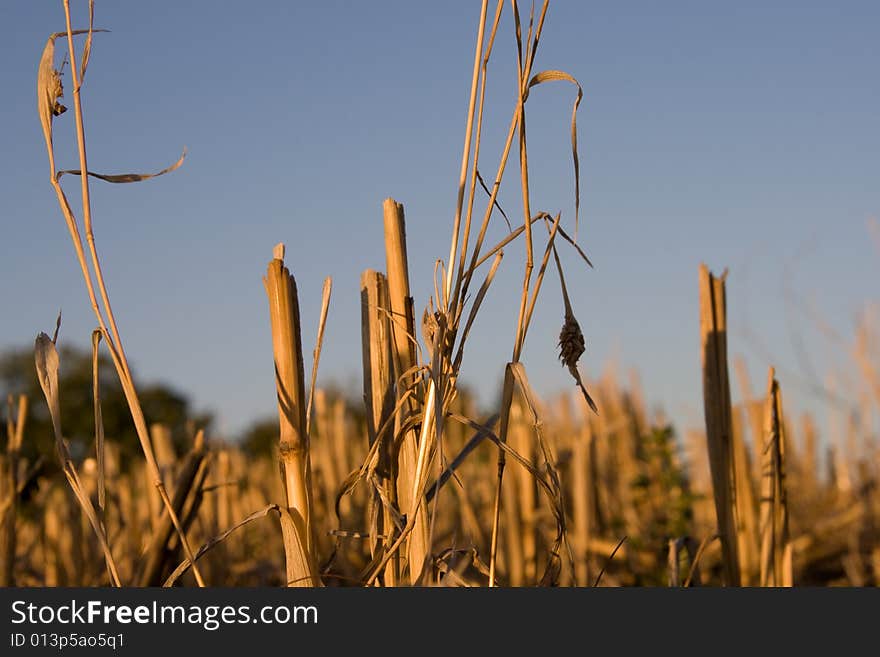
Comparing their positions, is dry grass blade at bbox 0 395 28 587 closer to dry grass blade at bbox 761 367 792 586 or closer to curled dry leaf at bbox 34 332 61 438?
curled dry leaf at bbox 34 332 61 438

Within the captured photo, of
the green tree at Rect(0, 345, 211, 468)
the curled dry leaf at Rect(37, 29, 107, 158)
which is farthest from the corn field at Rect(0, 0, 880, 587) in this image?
the green tree at Rect(0, 345, 211, 468)

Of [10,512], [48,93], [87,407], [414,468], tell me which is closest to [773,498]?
[414,468]

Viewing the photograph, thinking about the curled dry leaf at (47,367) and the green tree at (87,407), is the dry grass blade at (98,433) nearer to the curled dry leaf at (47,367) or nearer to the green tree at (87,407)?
the curled dry leaf at (47,367)

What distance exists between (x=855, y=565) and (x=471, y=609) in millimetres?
2948

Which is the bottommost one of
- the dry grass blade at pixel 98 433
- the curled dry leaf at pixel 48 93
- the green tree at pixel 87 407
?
the dry grass blade at pixel 98 433

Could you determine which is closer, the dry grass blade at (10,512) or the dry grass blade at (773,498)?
the dry grass blade at (773,498)

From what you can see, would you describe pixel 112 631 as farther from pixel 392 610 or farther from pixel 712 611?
pixel 712 611

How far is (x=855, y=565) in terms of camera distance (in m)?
3.36

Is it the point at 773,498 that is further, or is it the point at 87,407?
the point at 87,407

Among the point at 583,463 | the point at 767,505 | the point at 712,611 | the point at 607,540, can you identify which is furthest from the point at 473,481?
the point at 712,611

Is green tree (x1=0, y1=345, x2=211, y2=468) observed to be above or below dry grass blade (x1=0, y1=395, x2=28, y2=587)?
above

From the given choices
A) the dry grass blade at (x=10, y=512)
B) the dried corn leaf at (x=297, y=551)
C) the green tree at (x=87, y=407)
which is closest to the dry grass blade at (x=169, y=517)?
the dry grass blade at (x=10, y=512)

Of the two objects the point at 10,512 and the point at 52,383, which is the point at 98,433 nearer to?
the point at 52,383

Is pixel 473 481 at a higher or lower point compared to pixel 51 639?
higher
